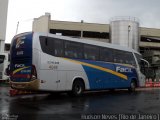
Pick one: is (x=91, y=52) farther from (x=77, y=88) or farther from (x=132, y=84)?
(x=132, y=84)

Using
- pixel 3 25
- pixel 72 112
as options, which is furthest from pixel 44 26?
pixel 72 112

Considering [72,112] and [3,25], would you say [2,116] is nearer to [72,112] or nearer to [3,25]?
[72,112]

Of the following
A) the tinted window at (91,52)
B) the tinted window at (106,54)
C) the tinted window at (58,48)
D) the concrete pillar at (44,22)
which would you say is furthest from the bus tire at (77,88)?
the concrete pillar at (44,22)

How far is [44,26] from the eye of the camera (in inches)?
2304

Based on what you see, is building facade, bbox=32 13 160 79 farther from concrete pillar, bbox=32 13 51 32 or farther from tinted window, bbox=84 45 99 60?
tinted window, bbox=84 45 99 60

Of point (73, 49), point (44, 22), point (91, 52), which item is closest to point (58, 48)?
point (73, 49)

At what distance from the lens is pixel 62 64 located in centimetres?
1612

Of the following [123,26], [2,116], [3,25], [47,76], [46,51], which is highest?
[123,26]

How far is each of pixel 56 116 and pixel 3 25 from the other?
26355 mm

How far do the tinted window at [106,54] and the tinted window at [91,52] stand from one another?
0.51 metres

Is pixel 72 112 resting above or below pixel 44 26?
below

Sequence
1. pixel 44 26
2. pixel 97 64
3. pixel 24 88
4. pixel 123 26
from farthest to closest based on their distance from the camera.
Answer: pixel 44 26
pixel 123 26
pixel 97 64
pixel 24 88

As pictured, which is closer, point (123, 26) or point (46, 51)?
point (46, 51)

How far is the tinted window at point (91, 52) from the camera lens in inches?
708
